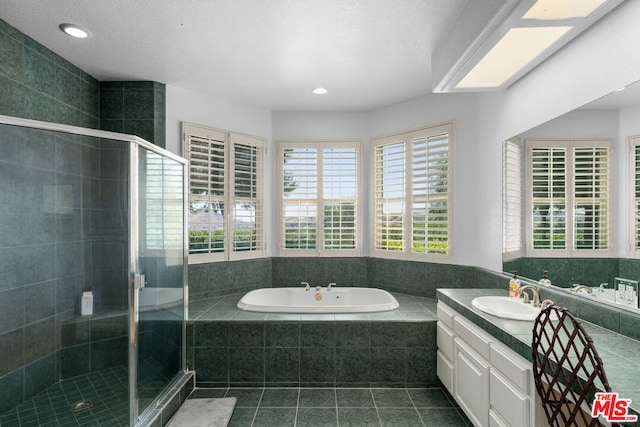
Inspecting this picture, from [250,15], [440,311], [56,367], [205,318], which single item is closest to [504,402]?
[440,311]

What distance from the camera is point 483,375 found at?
1999mm

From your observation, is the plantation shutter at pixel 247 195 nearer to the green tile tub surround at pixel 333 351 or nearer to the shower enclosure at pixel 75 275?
the green tile tub surround at pixel 333 351

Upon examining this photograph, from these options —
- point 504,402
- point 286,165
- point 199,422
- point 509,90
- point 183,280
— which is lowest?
point 199,422

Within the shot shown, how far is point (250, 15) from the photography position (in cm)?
212

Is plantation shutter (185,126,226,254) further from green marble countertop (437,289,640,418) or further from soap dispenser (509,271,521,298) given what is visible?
soap dispenser (509,271,521,298)

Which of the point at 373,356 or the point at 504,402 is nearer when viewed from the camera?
the point at 504,402

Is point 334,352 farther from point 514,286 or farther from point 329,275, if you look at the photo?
point 514,286

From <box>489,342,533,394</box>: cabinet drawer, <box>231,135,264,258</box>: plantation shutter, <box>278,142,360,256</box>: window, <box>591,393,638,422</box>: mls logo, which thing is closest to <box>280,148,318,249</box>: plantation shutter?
<box>278,142,360,256</box>: window

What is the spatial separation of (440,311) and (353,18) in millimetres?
2218

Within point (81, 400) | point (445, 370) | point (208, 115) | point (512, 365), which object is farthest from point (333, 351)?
point (208, 115)

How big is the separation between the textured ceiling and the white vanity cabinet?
77.4 inches

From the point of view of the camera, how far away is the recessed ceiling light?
7.39 ft

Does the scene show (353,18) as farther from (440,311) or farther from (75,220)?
(440,311)

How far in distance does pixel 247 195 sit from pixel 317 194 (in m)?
0.79
